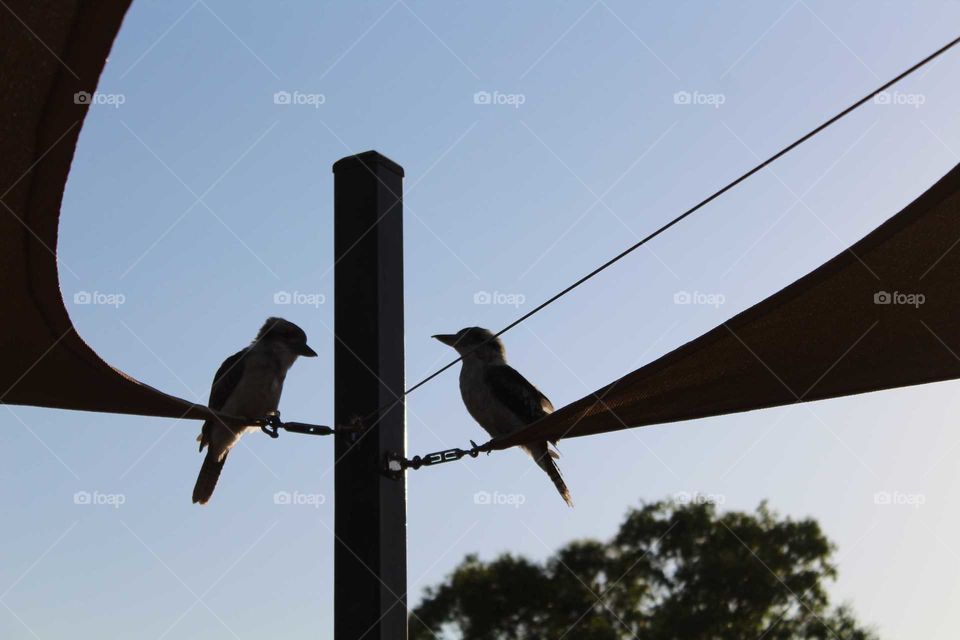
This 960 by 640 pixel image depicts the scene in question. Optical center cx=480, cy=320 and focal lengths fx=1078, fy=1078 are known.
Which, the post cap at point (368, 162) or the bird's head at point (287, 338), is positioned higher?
the bird's head at point (287, 338)

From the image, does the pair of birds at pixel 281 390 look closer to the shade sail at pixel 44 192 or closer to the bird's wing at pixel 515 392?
the bird's wing at pixel 515 392

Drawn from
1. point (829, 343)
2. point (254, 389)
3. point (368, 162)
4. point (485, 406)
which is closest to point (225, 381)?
point (254, 389)

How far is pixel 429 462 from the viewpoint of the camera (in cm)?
344

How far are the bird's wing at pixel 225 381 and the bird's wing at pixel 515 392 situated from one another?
158 centimetres

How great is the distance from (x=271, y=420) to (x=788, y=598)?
40.8ft

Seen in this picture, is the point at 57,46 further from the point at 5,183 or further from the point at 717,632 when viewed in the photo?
the point at 717,632

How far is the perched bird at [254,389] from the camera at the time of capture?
573 centimetres

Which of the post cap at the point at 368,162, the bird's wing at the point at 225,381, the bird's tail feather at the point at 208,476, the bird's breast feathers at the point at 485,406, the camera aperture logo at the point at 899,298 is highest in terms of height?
the bird's breast feathers at the point at 485,406

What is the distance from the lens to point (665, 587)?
1456cm

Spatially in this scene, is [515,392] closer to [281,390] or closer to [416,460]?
[281,390]

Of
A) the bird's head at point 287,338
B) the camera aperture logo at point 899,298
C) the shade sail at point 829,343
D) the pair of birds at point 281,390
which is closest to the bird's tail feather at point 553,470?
the pair of birds at point 281,390

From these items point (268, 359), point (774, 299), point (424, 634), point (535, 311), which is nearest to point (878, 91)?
point (774, 299)

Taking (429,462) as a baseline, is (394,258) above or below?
above

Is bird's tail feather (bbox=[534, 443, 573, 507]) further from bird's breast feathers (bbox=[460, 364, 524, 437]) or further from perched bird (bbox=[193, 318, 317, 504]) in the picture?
perched bird (bbox=[193, 318, 317, 504])
